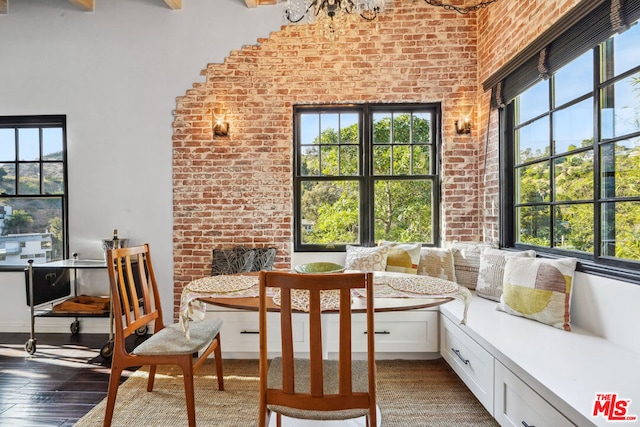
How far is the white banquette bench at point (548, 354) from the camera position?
1374 mm

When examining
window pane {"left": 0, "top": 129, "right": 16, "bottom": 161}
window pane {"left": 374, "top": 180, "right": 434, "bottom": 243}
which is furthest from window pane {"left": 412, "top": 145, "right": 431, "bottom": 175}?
window pane {"left": 0, "top": 129, "right": 16, "bottom": 161}

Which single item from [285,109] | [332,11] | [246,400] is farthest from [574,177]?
[246,400]

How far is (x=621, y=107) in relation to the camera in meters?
1.94

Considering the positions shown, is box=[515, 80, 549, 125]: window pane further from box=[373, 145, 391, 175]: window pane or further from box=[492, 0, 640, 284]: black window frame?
box=[373, 145, 391, 175]: window pane

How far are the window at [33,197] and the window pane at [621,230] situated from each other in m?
4.59

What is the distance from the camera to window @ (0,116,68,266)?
3654 mm

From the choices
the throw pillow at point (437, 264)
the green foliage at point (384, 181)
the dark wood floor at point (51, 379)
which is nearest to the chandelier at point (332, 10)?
the green foliage at point (384, 181)

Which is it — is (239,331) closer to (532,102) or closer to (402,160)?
(402,160)

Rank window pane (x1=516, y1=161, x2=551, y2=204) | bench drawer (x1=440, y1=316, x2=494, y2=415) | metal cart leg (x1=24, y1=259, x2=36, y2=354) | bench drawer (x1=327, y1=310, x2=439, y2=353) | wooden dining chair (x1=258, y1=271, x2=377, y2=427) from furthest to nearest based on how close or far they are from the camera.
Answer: metal cart leg (x1=24, y1=259, x2=36, y2=354)
bench drawer (x1=327, y1=310, x2=439, y2=353)
window pane (x1=516, y1=161, x2=551, y2=204)
bench drawer (x1=440, y1=316, x2=494, y2=415)
wooden dining chair (x1=258, y1=271, x2=377, y2=427)

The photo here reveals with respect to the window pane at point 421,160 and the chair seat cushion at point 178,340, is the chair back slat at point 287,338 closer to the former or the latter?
the chair seat cushion at point 178,340

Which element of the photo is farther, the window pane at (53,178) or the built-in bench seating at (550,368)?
the window pane at (53,178)

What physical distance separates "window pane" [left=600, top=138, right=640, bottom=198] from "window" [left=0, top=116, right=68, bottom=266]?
4.58 metres

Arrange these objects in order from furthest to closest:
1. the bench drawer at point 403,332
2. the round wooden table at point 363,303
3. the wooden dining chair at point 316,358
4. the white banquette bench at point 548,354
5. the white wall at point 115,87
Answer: the white wall at point 115,87 < the bench drawer at point 403,332 < the round wooden table at point 363,303 < the white banquette bench at point 548,354 < the wooden dining chair at point 316,358

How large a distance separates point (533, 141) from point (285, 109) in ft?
7.26
